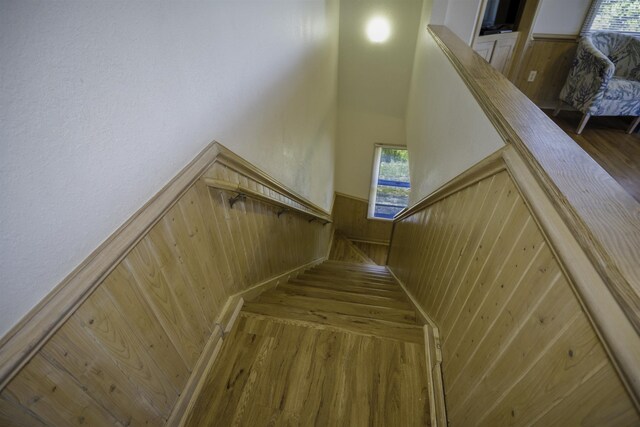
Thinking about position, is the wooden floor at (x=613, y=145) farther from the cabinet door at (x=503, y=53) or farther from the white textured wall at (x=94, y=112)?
the white textured wall at (x=94, y=112)

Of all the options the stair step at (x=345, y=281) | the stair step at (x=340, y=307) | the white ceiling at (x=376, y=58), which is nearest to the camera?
the stair step at (x=340, y=307)

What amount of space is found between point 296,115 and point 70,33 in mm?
1839

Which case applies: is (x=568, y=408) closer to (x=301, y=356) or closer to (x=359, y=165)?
(x=301, y=356)

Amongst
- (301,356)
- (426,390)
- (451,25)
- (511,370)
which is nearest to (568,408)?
(511,370)

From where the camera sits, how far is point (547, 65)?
11.2 ft

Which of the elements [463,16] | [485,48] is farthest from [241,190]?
[485,48]

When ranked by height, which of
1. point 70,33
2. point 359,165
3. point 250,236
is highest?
point 70,33

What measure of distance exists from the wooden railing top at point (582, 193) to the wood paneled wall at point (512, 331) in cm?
9

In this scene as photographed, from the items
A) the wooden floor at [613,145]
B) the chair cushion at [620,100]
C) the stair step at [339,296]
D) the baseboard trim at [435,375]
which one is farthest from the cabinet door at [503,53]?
the baseboard trim at [435,375]

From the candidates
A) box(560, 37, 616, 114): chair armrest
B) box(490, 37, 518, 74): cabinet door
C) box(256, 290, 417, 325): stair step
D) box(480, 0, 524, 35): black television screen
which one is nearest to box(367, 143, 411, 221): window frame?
box(490, 37, 518, 74): cabinet door

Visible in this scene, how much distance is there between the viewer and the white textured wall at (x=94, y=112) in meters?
0.54

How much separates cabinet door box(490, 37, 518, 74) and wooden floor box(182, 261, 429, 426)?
321cm

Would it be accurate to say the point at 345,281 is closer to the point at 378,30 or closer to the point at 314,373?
the point at 314,373

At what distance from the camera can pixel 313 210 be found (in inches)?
123
